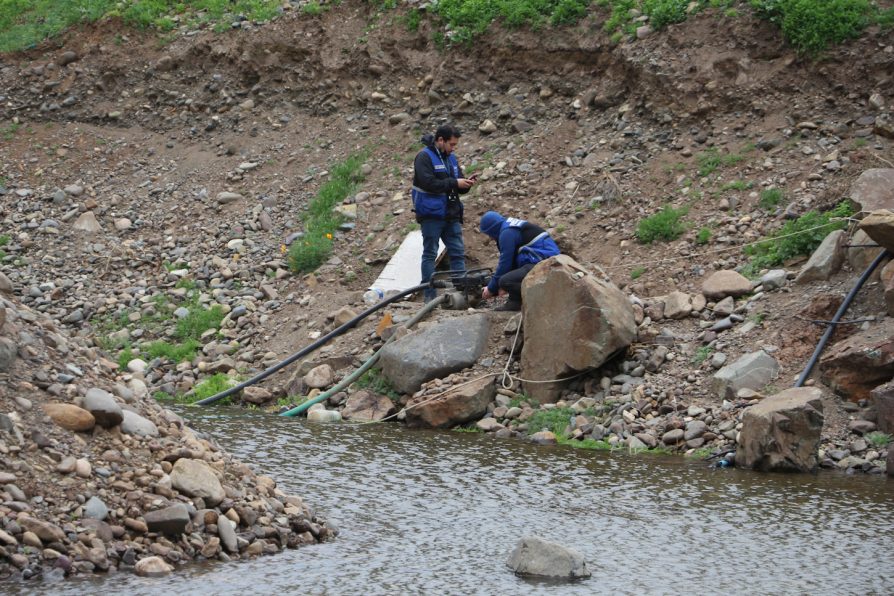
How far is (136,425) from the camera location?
21.1ft

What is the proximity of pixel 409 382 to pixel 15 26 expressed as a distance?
44.0 feet

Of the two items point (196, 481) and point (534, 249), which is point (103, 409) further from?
point (534, 249)

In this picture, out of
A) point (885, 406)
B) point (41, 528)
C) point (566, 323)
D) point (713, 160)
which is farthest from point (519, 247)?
point (41, 528)

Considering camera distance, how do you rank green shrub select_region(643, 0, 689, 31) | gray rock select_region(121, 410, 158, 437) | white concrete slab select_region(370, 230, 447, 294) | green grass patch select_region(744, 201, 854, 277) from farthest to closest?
green shrub select_region(643, 0, 689, 31) < white concrete slab select_region(370, 230, 447, 294) < green grass patch select_region(744, 201, 854, 277) < gray rock select_region(121, 410, 158, 437)

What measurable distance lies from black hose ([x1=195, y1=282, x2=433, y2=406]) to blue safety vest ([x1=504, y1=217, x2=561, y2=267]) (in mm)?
1313

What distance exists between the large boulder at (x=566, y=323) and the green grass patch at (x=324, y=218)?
4208 mm

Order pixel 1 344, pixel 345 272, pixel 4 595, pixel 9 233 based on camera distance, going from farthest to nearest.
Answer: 1. pixel 9 233
2. pixel 345 272
3. pixel 1 344
4. pixel 4 595

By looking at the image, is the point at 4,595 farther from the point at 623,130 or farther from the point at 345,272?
the point at 623,130

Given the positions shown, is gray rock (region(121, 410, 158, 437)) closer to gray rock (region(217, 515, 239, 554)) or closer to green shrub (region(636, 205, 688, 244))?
gray rock (region(217, 515, 239, 554))

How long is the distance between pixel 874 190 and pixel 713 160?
8.40ft

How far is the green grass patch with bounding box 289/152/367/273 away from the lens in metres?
14.1

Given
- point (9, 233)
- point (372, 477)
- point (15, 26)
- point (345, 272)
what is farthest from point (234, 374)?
point (15, 26)

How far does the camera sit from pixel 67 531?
5492 mm

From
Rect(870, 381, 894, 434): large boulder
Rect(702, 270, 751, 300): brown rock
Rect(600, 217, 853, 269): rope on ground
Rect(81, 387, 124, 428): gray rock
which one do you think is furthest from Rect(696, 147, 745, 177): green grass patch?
Rect(81, 387, 124, 428): gray rock
